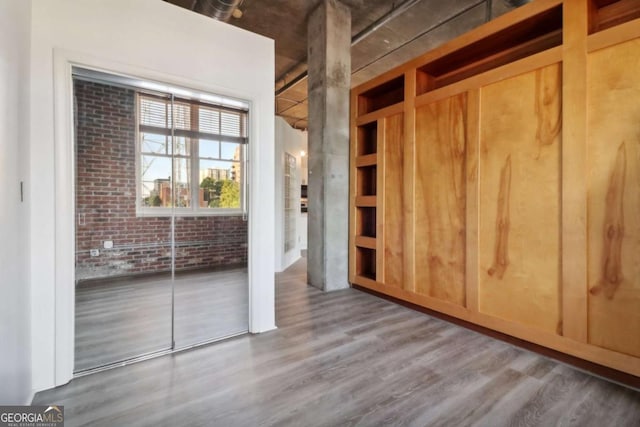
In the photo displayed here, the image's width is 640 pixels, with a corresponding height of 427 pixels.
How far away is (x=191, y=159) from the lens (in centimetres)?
430

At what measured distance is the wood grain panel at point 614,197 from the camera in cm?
206

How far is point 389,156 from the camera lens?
3.99 m

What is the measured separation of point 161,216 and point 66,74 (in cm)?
262

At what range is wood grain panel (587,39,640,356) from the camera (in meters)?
2.06

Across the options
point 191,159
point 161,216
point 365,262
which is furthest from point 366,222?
point 161,216

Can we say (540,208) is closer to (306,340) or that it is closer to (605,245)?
(605,245)

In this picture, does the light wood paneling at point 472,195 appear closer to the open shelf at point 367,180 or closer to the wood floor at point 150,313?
the open shelf at point 367,180

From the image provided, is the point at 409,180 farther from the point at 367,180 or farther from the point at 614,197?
the point at 614,197

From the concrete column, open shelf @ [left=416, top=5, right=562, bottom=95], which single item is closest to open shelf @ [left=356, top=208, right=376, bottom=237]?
the concrete column

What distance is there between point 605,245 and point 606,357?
828mm

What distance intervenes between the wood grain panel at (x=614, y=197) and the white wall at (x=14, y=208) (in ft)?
12.4

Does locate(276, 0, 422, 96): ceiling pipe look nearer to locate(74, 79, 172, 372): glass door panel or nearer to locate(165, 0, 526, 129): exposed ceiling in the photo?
locate(165, 0, 526, 129): exposed ceiling

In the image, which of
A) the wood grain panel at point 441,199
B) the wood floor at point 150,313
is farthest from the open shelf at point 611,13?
the wood floor at point 150,313

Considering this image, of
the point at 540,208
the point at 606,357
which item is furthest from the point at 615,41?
the point at 606,357
